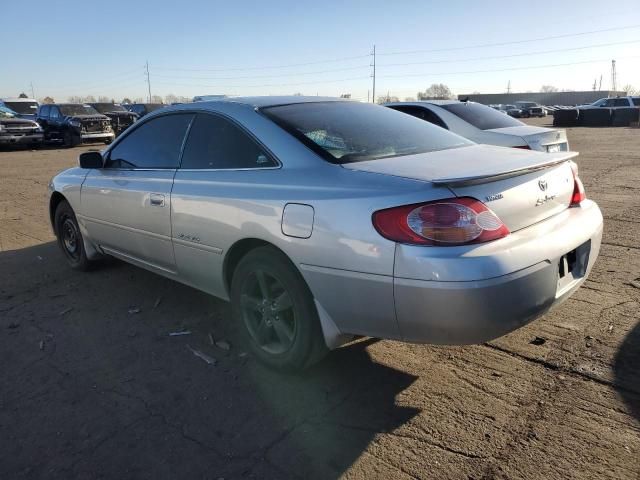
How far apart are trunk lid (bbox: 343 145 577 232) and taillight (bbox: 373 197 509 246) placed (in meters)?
0.08

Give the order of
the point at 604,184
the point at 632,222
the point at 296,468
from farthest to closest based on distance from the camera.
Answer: the point at 604,184 < the point at 632,222 < the point at 296,468

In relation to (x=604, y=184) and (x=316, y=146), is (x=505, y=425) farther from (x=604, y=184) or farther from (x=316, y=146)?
(x=604, y=184)

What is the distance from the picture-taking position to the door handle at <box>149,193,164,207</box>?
380cm

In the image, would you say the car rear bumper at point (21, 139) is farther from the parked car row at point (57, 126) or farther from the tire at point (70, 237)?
the tire at point (70, 237)

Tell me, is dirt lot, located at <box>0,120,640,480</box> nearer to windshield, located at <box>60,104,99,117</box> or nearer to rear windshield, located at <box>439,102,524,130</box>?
rear windshield, located at <box>439,102,524,130</box>

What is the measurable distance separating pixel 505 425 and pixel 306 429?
997 mm

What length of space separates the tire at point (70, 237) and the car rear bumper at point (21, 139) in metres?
18.1

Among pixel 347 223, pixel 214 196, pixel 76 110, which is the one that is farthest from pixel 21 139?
pixel 347 223

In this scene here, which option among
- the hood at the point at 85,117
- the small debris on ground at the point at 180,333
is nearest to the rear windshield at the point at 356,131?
the small debris on ground at the point at 180,333

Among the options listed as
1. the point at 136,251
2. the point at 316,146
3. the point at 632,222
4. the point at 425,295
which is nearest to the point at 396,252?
the point at 425,295

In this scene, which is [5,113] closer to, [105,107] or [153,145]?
[105,107]

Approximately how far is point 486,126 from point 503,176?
537cm

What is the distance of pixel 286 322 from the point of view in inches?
125

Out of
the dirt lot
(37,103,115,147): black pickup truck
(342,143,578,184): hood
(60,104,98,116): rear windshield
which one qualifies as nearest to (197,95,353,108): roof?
(342,143,578,184): hood
